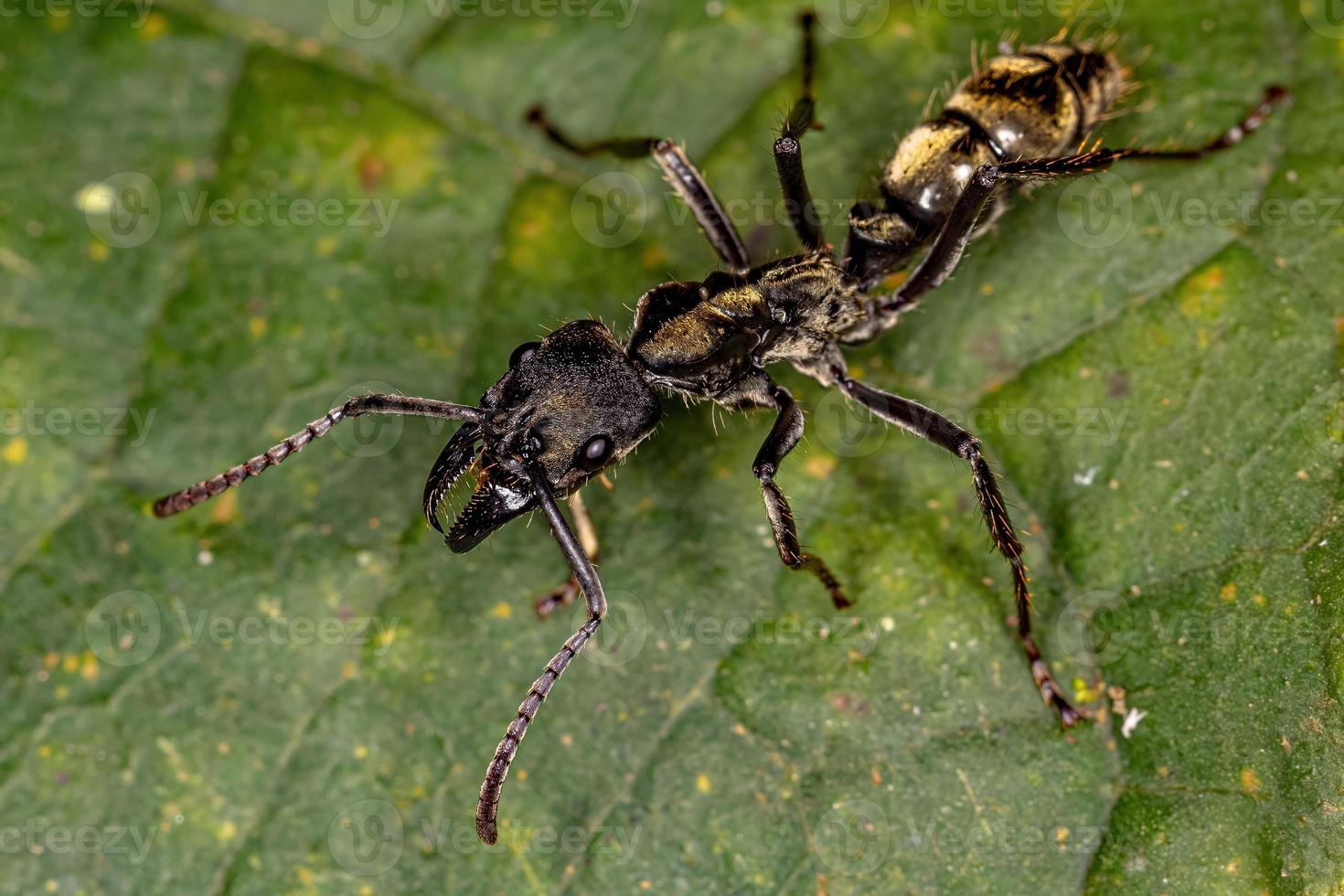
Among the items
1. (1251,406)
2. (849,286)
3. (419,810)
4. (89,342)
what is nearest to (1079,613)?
(1251,406)

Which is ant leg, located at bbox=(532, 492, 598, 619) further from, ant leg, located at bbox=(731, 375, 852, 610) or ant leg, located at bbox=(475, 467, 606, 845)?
ant leg, located at bbox=(731, 375, 852, 610)

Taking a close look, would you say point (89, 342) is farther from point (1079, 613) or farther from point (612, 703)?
point (1079, 613)

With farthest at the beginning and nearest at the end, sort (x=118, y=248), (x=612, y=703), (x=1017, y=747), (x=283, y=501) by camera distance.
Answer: (x=118, y=248) < (x=283, y=501) < (x=612, y=703) < (x=1017, y=747)

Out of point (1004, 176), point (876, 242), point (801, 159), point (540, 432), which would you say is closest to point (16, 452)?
point (540, 432)

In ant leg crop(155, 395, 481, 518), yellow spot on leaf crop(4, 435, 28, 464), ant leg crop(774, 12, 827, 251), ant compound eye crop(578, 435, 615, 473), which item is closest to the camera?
ant compound eye crop(578, 435, 615, 473)

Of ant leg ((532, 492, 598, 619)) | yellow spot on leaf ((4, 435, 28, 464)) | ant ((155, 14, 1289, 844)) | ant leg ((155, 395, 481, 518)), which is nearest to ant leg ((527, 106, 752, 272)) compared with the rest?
ant ((155, 14, 1289, 844))

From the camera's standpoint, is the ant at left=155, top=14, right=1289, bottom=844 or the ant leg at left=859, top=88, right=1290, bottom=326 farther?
Answer: the ant leg at left=859, top=88, right=1290, bottom=326
